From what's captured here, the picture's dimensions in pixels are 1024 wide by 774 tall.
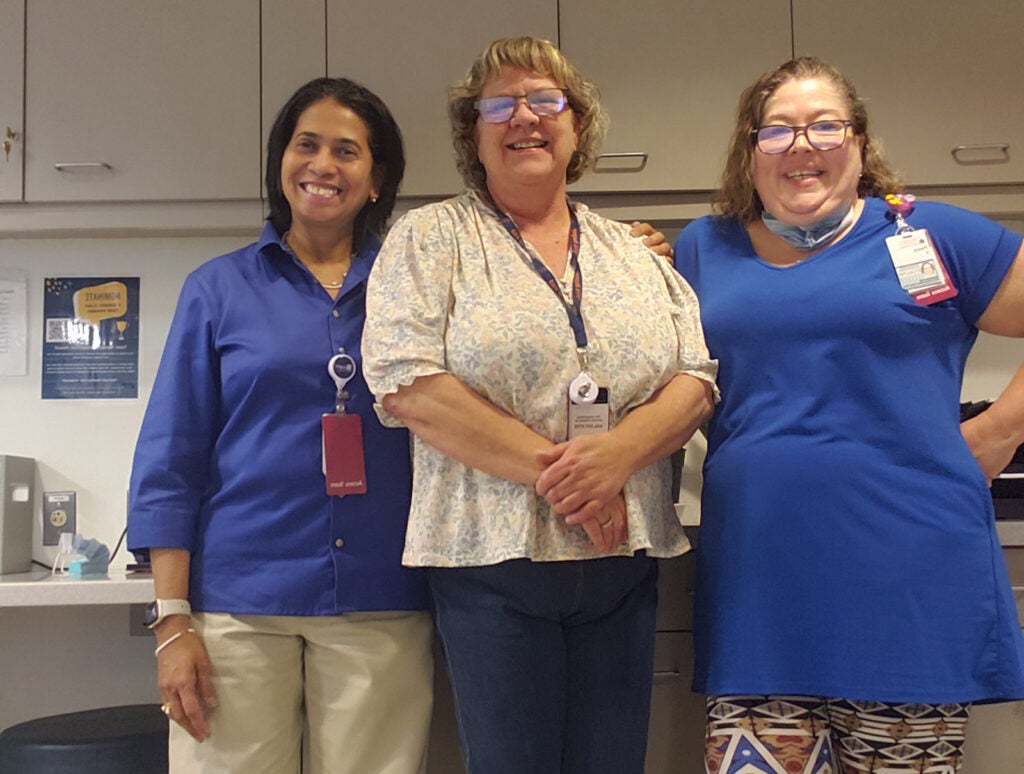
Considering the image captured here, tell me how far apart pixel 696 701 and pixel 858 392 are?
74cm

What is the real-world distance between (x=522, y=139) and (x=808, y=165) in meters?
0.41

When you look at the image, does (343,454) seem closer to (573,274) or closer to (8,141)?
(573,274)

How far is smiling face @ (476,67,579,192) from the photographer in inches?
56.1

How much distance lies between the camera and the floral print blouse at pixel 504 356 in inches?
49.5

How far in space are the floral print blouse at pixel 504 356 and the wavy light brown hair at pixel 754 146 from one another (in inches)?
8.6

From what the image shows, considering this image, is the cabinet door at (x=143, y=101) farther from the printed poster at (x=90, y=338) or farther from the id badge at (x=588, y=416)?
the id badge at (x=588, y=416)

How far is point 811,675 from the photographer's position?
124 centimetres

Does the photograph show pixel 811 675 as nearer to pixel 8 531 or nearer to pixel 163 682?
pixel 163 682

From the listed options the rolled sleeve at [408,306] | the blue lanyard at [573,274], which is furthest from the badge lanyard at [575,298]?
the rolled sleeve at [408,306]

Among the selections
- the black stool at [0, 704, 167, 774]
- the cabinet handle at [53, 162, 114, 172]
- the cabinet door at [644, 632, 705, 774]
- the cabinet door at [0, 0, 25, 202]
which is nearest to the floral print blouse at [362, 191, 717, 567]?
the cabinet door at [644, 632, 705, 774]

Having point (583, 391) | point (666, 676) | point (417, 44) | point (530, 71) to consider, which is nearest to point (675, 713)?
point (666, 676)

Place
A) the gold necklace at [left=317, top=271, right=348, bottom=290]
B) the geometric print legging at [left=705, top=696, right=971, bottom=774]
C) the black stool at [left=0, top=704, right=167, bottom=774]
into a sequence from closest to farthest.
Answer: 1. the geometric print legging at [left=705, top=696, right=971, bottom=774]
2. the gold necklace at [left=317, top=271, right=348, bottom=290]
3. the black stool at [left=0, top=704, right=167, bottom=774]

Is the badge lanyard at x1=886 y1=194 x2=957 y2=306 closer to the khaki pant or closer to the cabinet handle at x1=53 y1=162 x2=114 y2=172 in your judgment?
the khaki pant

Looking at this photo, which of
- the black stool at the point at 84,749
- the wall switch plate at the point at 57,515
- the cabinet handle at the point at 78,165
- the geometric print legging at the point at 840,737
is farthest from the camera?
the wall switch plate at the point at 57,515
